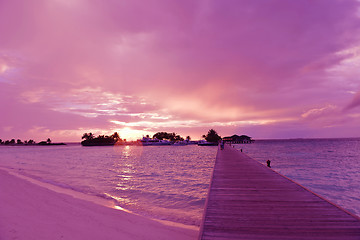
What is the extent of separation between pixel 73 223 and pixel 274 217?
263 inches

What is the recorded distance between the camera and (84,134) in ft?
547

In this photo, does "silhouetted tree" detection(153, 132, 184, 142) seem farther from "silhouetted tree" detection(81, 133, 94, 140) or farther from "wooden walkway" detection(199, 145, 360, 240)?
"wooden walkway" detection(199, 145, 360, 240)

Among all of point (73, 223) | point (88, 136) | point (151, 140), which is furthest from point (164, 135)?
point (73, 223)

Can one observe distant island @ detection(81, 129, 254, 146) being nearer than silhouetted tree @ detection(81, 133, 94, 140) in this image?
Yes

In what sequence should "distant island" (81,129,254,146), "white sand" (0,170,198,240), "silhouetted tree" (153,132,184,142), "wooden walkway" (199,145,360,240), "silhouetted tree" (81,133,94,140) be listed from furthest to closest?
"silhouetted tree" (153,132,184,142) → "silhouetted tree" (81,133,94,140) → "distant island" (81,129,254,146) → "white sand" (0,170,198,240) → "wooden walkway" (199,145,360,240)

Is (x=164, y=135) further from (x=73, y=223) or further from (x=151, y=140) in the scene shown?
(x=73, y=223)

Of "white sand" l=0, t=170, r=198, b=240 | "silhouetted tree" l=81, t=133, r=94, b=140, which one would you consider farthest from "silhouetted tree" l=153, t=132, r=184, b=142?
"white sand" l=0, t=170, r=198, b=240

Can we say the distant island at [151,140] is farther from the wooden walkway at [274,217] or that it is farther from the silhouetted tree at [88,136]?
the wooden walkway at [274,217]

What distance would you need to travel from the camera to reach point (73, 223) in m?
7.02

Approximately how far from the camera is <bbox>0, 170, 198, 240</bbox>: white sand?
598cm

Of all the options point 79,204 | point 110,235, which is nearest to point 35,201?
point 79,204

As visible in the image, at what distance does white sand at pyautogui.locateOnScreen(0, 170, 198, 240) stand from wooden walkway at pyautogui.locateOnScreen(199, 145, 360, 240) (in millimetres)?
1674

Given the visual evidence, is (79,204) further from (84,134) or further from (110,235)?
(84,134)

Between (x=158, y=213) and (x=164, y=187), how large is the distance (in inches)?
218
